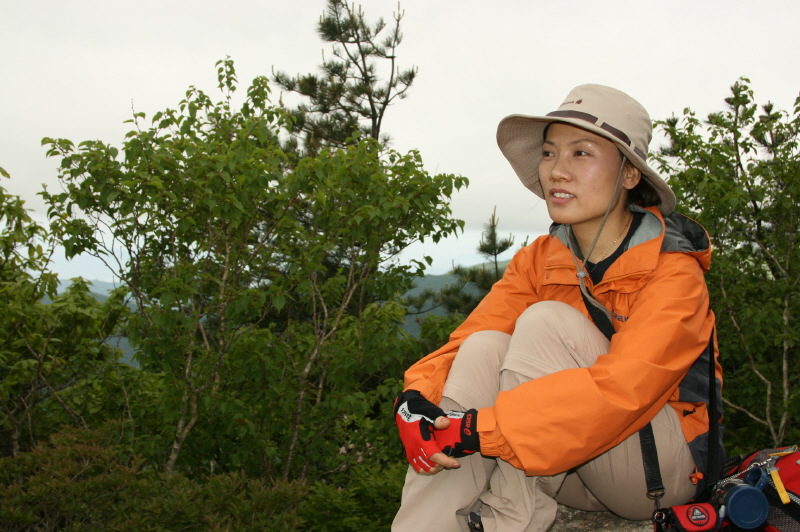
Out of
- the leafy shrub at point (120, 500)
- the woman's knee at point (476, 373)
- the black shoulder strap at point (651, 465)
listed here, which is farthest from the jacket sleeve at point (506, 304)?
the leafy shrub at point (120, 500)

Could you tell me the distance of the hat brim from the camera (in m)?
2.17

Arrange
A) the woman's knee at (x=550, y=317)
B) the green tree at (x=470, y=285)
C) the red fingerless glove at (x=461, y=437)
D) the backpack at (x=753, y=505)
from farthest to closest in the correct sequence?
the green tree at (x=470, y=285), the woman's knee at (x=550, y=317), the red fingerless glove at (x=461, y=437), the backpack at (x=753, y=505)

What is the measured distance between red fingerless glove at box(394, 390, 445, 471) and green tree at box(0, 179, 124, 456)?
336 centimetres

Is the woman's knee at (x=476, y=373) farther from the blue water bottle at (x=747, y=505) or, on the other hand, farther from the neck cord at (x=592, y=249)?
the blue water bottle at (x=747, y=505)

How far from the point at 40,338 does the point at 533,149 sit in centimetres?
419

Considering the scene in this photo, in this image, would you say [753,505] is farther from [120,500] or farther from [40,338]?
[40,338]

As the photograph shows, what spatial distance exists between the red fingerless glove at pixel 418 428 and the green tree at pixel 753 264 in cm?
368

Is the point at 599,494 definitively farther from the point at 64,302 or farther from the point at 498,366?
the point at 64,302

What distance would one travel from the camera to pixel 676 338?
6.18ft

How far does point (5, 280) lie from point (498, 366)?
4630 mm

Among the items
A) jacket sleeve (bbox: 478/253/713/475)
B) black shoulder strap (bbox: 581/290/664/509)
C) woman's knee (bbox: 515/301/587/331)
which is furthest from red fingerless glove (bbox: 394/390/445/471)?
black shoulder strap (bbox: 581/290/664/509)

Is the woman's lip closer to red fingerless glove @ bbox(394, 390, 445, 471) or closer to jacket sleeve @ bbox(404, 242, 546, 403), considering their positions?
jacket sleeve @ bbox(404, 242, 546, 403)

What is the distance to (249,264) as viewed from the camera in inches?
176

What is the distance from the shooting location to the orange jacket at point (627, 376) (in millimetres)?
1806
